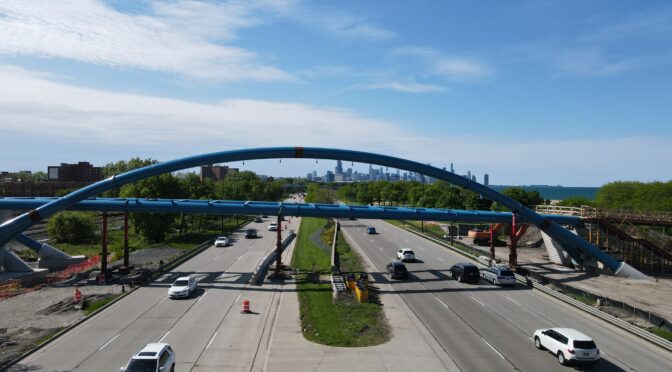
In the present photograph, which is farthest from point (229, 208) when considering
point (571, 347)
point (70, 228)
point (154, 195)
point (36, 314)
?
point (70, 228)

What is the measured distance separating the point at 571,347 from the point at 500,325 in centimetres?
632

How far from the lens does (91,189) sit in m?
38.4

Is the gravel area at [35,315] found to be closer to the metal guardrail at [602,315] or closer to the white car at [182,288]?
the white car at [182,288]

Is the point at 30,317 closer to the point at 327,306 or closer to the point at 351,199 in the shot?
the point at 327,306

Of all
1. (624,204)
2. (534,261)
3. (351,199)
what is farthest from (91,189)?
(351,199)

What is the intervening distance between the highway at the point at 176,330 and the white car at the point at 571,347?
13955 mm

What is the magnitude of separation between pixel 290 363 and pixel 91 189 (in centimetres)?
2631

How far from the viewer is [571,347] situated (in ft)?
67.8

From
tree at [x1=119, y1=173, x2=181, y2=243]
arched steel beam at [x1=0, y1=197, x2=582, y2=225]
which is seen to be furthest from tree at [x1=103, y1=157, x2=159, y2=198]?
arched steel beam at [x1=0, y1=197, x2=582, y2=225]

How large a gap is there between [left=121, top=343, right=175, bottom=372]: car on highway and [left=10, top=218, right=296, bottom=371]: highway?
58.0 inches

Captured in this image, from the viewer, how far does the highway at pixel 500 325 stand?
2133cm

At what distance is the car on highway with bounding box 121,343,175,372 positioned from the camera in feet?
58.3

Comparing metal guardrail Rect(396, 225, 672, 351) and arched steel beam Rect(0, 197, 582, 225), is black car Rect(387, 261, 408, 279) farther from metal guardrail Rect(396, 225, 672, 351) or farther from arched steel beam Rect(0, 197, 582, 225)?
metal guardrail Rect(396, 225, 672, 351)

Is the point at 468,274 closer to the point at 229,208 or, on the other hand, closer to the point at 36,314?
the point at 229,208
